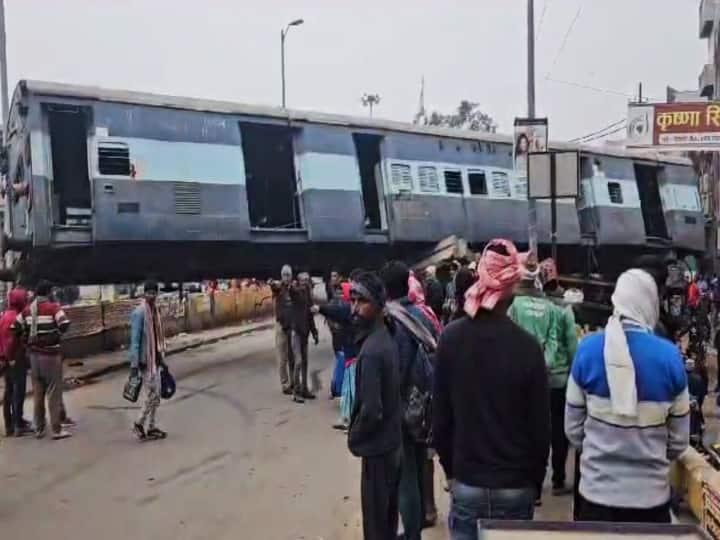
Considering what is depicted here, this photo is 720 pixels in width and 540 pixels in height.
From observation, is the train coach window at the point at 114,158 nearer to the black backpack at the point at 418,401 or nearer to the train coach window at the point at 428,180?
the train coach window at the point at 428,180

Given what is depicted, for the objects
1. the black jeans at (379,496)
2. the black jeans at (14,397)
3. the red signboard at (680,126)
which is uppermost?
the red signboard at (680,126)

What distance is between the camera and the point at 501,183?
17578 mm

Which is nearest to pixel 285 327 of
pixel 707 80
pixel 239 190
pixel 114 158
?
pixel 239 190

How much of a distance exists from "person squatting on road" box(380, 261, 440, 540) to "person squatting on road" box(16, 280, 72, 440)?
5.38m

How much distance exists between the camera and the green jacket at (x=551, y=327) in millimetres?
6059

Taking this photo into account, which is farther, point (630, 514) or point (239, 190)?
point (239, 190)

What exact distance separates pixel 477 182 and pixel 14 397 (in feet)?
34.0

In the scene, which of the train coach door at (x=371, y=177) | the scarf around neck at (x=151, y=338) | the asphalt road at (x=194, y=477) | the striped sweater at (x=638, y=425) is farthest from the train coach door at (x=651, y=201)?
the striped sweater at (x=638, y=425)

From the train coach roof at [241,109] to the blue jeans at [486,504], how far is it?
11251mm

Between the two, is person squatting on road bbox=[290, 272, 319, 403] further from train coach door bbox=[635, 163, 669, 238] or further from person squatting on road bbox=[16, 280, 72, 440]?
train coach door bbox=[635, 163, 669, 238]

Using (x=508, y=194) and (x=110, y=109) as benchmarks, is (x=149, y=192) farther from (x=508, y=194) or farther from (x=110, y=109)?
(x=508, y=194)

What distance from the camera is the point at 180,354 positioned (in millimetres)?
17250

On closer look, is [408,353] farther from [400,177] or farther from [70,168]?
[400,177]

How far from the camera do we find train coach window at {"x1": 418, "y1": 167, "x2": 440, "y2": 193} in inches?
648
